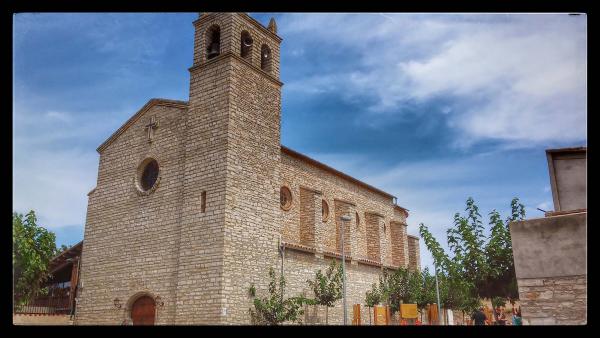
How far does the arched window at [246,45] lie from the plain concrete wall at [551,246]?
11.3 m

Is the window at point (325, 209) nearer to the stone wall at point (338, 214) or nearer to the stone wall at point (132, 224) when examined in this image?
the stone wall at point (338, 214)

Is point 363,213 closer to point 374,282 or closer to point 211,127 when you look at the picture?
point 374,282

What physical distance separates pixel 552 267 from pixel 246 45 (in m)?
12.5

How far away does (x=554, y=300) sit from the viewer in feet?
31.0

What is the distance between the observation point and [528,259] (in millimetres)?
9773

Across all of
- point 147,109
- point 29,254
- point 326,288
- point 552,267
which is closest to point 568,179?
point 552,267

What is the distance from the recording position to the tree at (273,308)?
15.1 metres

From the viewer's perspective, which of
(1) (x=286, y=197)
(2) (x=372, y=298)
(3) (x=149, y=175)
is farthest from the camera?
(2) (x=372, y=298)

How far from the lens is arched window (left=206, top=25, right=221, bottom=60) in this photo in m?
17.5

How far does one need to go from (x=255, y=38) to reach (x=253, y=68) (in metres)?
1.39

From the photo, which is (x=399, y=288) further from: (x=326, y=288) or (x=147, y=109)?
(x=147, y=109)

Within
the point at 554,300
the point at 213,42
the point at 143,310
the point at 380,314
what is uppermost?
the point at 213,42

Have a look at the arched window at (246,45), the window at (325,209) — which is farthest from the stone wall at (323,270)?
the arched window at (246,45)
